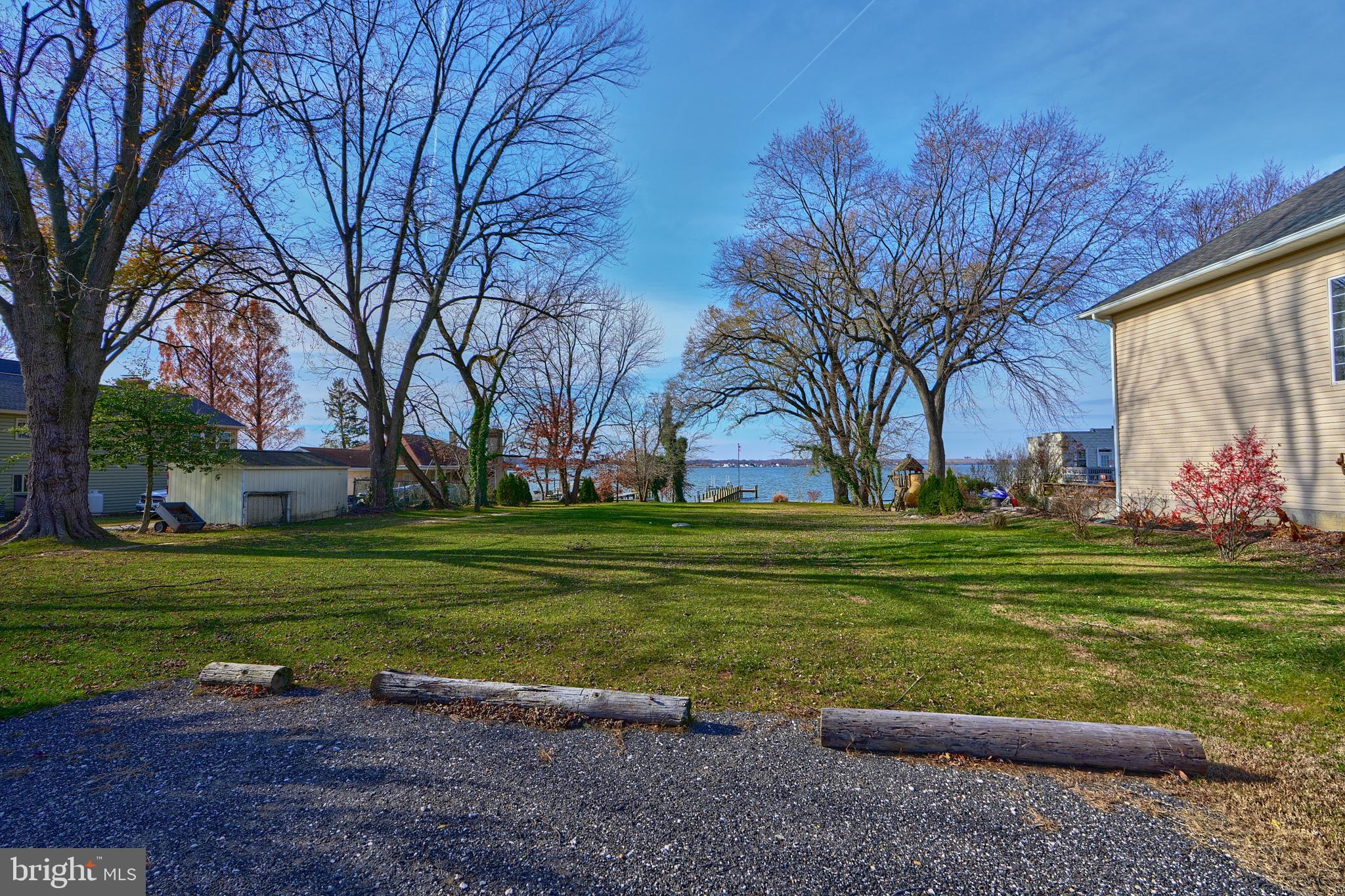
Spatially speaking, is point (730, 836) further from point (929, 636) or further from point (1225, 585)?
point (1225, 585)

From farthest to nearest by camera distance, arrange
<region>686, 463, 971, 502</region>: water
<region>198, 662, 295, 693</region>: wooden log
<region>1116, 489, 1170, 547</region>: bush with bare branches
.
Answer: <region>686, 463, 971, 502</region>: water, <region>1116, 489, 1170, 547</region>: bush with bare branches, <region>198, 662, 295, 693</region>: wooden log

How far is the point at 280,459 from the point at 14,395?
9642mm

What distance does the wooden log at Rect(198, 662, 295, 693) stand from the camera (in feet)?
14.3

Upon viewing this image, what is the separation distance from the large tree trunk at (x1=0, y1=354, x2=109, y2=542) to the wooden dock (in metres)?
26.8

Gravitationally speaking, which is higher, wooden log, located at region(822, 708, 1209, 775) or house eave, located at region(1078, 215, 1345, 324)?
house eave, located at region(1078, 215, 1345, 324)

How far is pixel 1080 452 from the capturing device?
29.6m

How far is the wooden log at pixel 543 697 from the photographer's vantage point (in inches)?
149

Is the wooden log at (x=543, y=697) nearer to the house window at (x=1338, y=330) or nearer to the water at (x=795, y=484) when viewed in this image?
the house window at (x=1338, y=330)

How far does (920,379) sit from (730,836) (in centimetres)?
1794

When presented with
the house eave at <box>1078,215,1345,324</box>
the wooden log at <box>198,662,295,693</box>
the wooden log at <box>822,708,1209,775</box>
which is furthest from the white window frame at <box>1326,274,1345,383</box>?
the wooden log at <box>198,662,295,693</box>

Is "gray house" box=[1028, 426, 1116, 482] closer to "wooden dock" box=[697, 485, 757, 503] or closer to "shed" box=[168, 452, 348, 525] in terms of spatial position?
"wooden dock" box=[697, 485, 757, 503]

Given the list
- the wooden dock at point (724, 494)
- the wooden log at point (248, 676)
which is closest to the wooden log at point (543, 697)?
the wooden log at point (248, 676)

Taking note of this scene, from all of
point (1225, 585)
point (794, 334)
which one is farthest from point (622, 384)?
point (1225, 585)

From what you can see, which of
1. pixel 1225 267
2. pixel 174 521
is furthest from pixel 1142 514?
pixel 174 521
